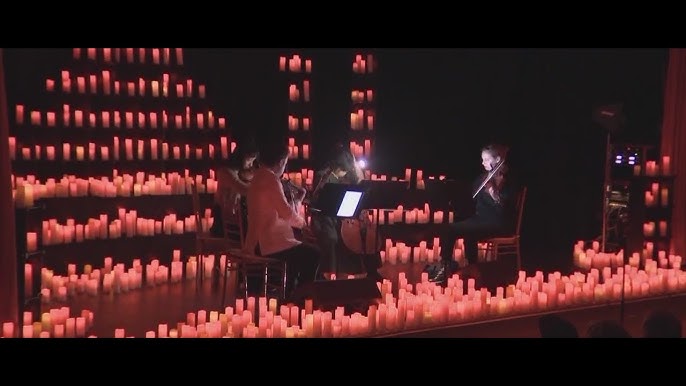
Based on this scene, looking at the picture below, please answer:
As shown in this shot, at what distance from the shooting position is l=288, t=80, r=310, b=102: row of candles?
8.89 metres

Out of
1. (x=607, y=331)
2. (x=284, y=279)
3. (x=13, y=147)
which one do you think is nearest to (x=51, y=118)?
(x=13, y=147)

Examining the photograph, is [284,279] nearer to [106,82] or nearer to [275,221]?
[275,221]

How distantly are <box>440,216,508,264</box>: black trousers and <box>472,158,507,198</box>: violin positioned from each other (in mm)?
249

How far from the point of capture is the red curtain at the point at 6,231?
4625mm

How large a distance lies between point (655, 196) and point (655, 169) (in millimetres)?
229

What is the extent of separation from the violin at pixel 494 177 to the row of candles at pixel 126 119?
113 inches

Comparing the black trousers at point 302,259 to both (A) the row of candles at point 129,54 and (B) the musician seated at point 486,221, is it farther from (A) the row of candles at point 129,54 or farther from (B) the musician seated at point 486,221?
(A) the row of candles at point 129,54

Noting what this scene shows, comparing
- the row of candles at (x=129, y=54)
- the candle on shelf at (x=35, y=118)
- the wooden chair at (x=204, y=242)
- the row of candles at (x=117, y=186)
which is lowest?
the wooden chair at (x=204, y=242)

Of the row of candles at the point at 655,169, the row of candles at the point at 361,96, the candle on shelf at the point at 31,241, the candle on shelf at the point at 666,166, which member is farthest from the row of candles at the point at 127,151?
the candle on shelf at the point at 666,166

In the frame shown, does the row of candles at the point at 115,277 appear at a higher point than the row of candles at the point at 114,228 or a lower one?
lower
